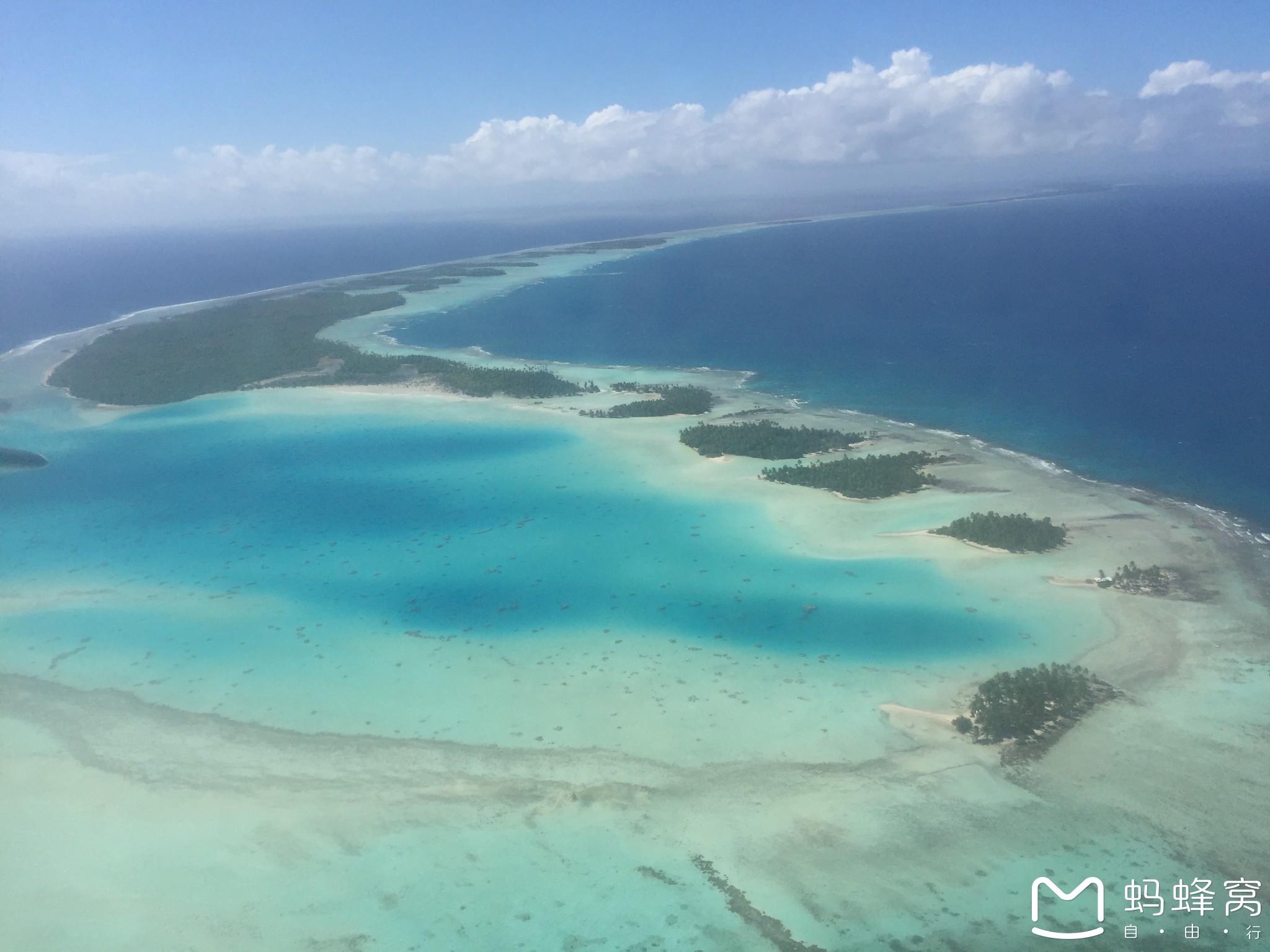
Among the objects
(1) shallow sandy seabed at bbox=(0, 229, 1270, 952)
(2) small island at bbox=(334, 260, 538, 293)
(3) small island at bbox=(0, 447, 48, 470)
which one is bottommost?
(1) shallow sandy seabed at bbox=(0, 229, 1270, 952)

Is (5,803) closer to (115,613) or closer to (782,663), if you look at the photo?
(115,613)

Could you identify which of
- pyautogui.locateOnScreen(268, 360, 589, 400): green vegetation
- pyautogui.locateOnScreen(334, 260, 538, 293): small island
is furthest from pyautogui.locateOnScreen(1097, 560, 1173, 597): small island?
pyautogui.locateOnScreen(334, 260, 538, 293): small island

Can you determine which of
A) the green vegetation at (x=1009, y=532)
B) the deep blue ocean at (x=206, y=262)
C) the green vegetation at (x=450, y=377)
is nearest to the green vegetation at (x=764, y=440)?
the green vegetation at (x=1009, y=532)

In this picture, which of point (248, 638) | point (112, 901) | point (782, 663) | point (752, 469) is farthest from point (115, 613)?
point (752, 469)

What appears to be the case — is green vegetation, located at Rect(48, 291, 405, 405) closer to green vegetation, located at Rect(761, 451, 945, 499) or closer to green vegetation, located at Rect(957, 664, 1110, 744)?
green vegetation, located at Rect(761, 451, 945, 499)

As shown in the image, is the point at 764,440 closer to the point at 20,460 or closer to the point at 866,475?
the point at 866,475

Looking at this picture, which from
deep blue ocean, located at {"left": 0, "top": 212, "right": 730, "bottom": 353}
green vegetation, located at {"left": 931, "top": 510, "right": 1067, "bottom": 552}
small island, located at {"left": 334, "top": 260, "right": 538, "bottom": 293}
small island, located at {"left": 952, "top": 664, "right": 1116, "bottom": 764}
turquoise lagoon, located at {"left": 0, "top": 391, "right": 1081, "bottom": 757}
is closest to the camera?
small island, located at {"left": 952, "top": 664, "right": 1116, "bottom": 764}
